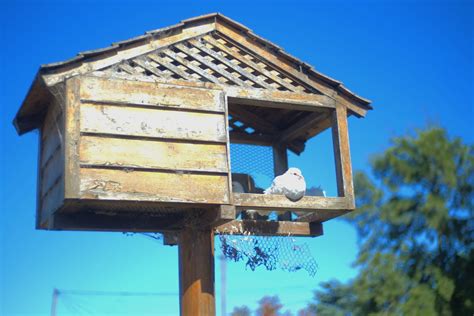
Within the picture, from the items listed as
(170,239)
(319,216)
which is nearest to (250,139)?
(319,216)

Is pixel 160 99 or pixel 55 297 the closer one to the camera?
pixel 160 99

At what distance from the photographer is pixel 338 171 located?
7336 mm

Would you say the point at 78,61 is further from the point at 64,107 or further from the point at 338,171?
the point at 338,171

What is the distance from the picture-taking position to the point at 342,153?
289 inches

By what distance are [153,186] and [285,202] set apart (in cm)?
140

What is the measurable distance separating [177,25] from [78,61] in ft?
3.79

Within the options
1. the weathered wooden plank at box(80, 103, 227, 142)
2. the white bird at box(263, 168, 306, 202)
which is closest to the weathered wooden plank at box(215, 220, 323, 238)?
the white bird at box(263, 168, 306, 202)

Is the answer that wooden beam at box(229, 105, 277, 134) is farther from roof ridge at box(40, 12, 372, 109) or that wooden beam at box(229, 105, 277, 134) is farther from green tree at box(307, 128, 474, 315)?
green tree at box(307, 128, 474, 315)

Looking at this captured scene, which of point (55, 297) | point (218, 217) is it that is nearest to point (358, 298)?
point (218, 217)

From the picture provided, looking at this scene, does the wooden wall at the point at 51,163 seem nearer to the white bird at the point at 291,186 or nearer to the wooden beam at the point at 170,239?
the wooden beam at the point at 170,239

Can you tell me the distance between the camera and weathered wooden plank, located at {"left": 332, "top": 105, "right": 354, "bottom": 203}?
723 cm

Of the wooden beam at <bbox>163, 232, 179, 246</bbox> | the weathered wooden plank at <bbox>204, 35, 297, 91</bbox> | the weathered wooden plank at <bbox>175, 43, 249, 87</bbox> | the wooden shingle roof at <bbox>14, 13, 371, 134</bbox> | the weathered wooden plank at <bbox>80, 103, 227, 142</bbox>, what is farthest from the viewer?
the wooden beam at <bbox>163, 232, 179, 246</bbox>

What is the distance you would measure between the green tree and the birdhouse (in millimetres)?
10375

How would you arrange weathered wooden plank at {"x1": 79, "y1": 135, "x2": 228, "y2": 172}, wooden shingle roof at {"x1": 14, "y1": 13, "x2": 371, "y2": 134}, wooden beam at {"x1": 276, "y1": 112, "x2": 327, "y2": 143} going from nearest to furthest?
weathered wooden plank at {"x1": 79, "y1": 135, "x2": 228, "y2": 172} < wooden shingle roof at {"x1": 14, "y1": 13, "x2": 371, "y2": 134} < wooden beam at {"x1": 276, "y1": 112, "x2": 327, "y2": 143}
